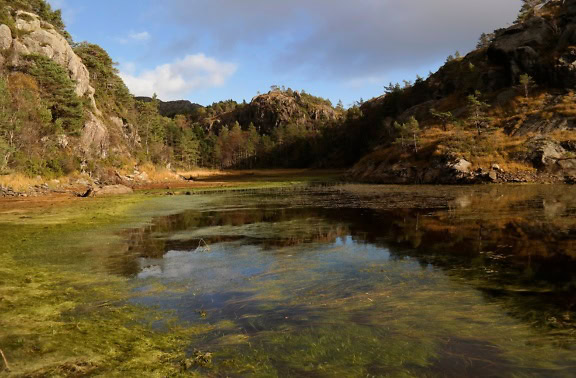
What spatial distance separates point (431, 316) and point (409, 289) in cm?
216

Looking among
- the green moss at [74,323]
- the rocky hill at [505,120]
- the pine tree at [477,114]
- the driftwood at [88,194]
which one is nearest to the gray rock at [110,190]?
the driftwood at [88,194]

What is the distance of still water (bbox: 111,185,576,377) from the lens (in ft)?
22.5

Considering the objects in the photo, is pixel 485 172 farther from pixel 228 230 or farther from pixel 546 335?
pixel 546 335

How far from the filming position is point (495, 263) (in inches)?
531

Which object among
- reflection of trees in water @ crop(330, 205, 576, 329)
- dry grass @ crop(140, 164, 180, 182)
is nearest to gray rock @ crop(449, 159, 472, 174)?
reflection of trees in water @ crop(330, 205, 576, 329)

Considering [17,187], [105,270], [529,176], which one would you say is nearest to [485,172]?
[529,176]

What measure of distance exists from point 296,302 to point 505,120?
77.1 metres

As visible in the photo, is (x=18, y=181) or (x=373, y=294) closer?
(x=373, y=294)

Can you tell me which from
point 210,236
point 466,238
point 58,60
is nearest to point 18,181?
point 58,60

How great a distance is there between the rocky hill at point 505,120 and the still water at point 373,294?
1575 inches

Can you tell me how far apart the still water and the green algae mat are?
0.05 metres

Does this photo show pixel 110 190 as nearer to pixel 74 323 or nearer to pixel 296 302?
pixel 74 323

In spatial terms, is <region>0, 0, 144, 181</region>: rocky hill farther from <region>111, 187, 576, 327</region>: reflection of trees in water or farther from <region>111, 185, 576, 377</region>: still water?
<region>111, 185, 576, 377</region>: still water

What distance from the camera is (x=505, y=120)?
239ft
